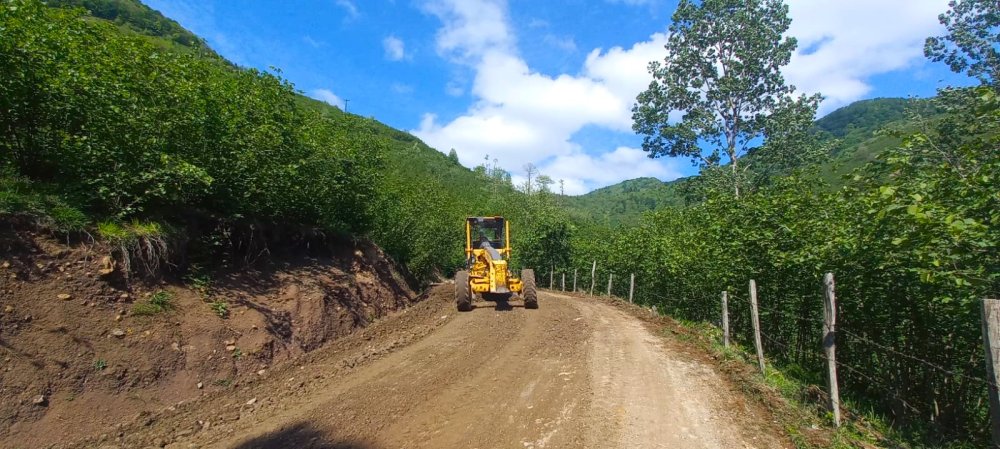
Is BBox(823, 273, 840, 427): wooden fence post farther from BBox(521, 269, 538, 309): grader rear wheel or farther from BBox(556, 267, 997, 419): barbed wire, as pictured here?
BBox(521, 269, 538, 309): grader rear wheel

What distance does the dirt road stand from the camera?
206 inches

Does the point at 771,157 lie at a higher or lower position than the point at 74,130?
higher

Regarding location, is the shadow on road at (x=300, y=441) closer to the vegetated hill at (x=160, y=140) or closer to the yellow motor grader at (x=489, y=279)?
Result: the vegetated hill at (x=160, y=140)

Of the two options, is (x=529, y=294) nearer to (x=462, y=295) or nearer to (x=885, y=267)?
(x=462, y=295)


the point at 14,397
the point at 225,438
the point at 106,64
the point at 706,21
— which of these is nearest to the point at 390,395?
the point at 225,438

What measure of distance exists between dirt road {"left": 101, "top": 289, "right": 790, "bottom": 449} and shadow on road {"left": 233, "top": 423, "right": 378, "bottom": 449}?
20 millimetres

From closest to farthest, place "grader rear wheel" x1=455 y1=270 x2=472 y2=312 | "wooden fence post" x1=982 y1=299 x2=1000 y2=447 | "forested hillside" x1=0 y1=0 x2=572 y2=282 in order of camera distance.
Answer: "wooden fence post" x1=982 y1=299 x2=1000 y2=447 < "forested hillside" x1=0 y1=0 x2=572 y2=282 < "grader rear wheel" x1=455 y1=270 x2=472 y2=312

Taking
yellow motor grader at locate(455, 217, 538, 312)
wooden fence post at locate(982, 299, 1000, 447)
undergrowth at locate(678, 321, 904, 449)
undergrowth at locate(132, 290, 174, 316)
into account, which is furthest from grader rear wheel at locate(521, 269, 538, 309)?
wooden fence post at locate(982, 299, 1000, 447)

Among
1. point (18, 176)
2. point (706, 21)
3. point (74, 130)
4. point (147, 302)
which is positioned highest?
point (706, 21)

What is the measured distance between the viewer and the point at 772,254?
28.3ft

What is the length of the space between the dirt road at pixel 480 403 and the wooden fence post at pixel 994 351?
1845 mm

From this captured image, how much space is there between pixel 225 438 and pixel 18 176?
543 cm

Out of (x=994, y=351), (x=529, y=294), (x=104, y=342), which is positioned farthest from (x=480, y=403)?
(x=529, y=294)

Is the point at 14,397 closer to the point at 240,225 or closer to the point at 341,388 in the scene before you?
the point at 341,388
